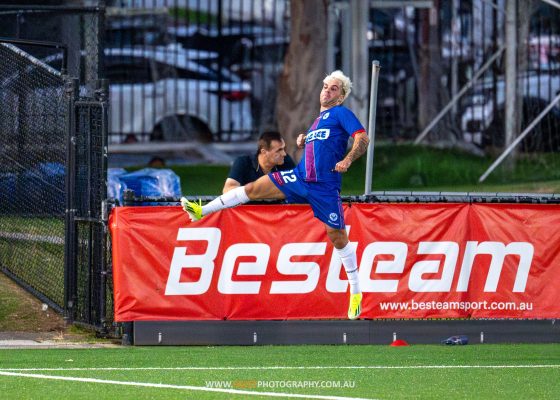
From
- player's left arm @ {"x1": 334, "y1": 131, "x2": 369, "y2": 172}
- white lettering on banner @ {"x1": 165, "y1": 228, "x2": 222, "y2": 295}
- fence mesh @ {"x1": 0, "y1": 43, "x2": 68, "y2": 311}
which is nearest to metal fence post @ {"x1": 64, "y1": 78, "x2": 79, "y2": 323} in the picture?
fence mesh @ {"x1": 0, "y1": 43, "x2": 68, "y2": 311}

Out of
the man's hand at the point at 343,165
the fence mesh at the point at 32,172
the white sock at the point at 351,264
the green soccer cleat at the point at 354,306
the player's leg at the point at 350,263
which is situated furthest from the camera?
the fence mesh at the point at 32,172

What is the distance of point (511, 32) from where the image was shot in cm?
2341

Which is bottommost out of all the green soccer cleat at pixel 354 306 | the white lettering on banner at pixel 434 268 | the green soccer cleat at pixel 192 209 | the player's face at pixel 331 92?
the green soccer cleat at pixel 354 306

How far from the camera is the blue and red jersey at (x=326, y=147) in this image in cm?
1263

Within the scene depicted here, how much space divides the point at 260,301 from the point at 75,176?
7.22ft

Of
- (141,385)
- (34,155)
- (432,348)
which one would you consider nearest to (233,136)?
(34,155)

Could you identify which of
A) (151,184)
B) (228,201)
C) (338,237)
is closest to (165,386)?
(228,201)

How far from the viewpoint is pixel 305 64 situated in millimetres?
24812

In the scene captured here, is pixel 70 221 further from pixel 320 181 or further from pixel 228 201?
pixel 320 181

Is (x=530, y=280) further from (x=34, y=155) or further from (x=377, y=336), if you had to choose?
(x=34, y=155)

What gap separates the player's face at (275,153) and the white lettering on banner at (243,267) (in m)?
0.83

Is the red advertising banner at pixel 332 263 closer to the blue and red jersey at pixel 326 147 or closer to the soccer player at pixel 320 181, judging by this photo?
the soccer player at pixel 320 181

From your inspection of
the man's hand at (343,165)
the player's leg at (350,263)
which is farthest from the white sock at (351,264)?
the man's hand at (343,165)

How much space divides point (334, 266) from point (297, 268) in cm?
34
